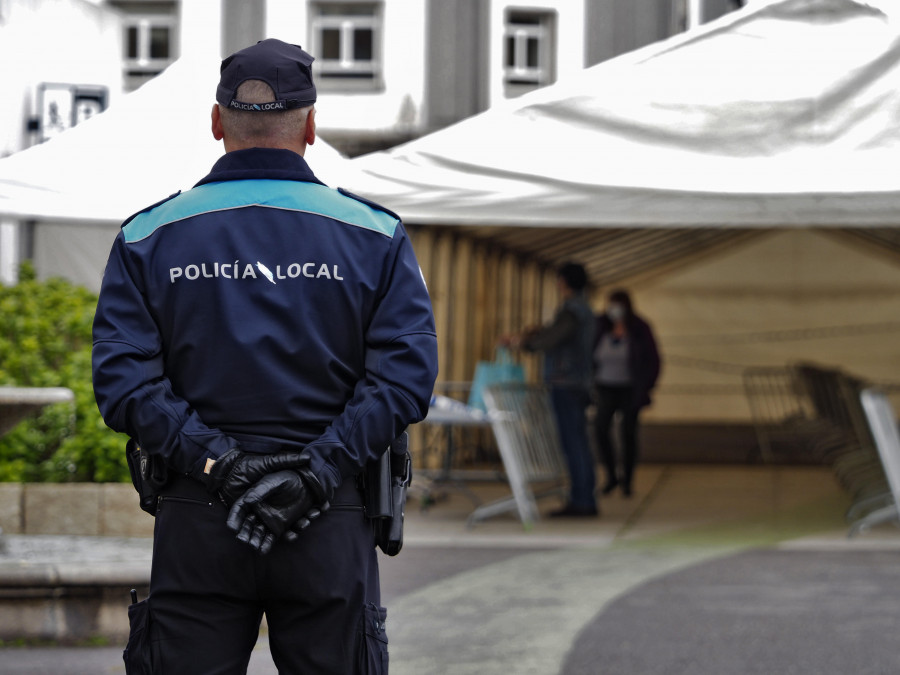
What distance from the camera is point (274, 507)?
280cm

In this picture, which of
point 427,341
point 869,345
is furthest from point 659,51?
point 869,345

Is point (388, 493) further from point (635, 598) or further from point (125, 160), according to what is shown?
point (635, 598)

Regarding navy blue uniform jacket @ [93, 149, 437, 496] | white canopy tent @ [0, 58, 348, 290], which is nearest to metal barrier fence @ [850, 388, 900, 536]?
white canopy tent @ [0, 58, 348, 290]

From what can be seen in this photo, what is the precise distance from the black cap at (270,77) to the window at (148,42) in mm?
15963

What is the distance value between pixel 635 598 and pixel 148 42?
44.0ft

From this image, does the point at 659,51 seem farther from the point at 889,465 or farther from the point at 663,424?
the point at 663,424

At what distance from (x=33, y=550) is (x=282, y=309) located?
443 centimetres

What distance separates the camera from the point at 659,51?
693 cm

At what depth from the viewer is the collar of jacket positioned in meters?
3.03

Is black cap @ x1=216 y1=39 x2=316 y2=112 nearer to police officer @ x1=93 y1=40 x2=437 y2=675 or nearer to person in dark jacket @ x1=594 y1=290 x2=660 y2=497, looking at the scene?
police officer @ x1=93 y1=40 x2=437 y2=675

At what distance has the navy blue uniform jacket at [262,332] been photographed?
289cm

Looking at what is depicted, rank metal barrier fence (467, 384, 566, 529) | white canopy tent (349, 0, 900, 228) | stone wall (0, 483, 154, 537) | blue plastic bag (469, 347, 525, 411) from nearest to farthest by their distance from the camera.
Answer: white canopy tent (349, 0, 900, 228), stone wall (0, 483, 154, 537), metal barrier fence (467, 384, 566, 529), blue plastic bag (469, 347, 525, 411)

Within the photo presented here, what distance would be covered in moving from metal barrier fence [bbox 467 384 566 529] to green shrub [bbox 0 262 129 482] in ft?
9.16

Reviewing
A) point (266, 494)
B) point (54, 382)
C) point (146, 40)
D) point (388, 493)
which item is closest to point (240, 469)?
point (266, 494)
